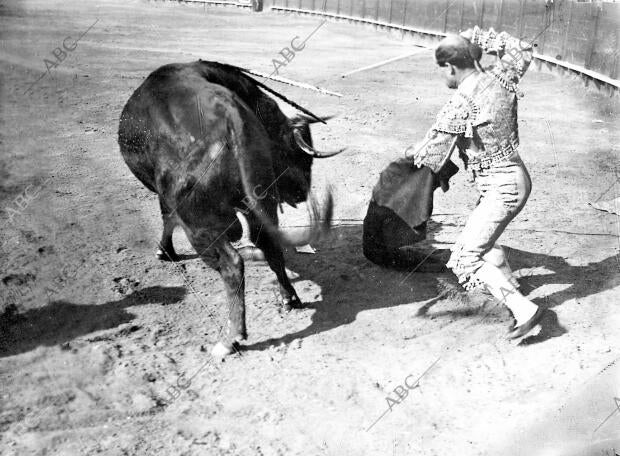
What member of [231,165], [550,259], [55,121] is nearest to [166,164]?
[231,165]

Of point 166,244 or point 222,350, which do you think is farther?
point 166,244

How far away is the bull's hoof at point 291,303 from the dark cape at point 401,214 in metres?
0.82

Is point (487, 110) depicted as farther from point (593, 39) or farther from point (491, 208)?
point (593, 39)

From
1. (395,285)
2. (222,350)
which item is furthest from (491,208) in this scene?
(222,350)

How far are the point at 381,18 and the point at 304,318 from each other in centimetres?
1937

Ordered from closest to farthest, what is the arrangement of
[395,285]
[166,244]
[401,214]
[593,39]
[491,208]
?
1. [491,208]
2. [401,214]
3. [395,285]
4. [166,244]
5. [593,39]

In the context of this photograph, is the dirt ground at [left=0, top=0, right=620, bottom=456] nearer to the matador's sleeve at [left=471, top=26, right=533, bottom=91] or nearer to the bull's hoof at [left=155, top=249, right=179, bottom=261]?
the bull's hoof at [left=155, top=249, right=179, bottom=261]

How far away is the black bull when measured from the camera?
424 centimetres

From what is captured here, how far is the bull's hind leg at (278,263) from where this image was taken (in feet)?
15.5

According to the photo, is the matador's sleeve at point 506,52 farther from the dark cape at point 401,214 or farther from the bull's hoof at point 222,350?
the bull's hoof at point 222,350

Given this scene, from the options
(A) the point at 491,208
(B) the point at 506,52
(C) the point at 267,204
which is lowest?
(C) the point at 267,204

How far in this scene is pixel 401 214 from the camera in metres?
4.93

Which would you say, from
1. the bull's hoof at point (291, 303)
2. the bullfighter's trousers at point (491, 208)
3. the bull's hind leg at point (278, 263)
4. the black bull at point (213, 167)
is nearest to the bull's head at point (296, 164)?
the black bull at point (213, 167)

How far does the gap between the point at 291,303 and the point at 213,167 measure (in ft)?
3.83
